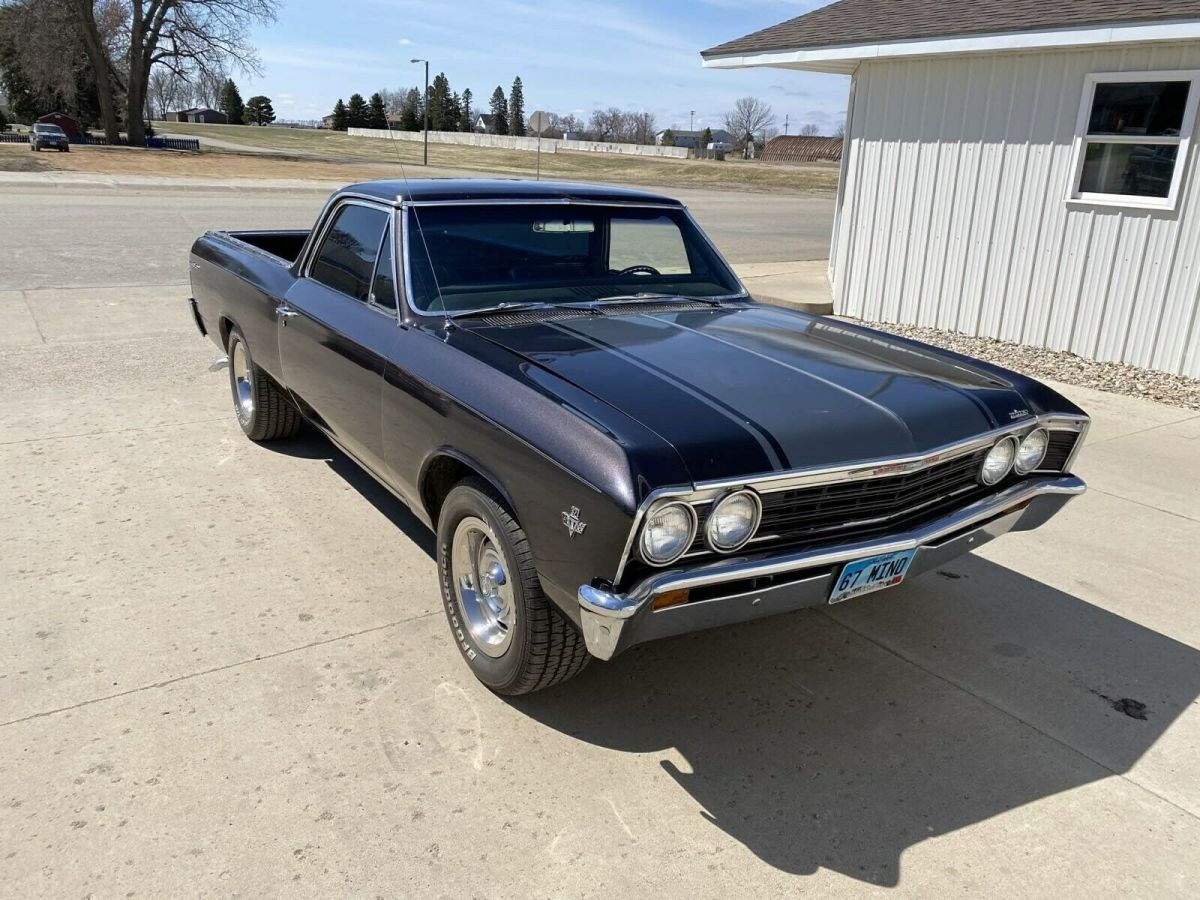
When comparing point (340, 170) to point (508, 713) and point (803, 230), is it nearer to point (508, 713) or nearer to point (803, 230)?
point (803, 230)

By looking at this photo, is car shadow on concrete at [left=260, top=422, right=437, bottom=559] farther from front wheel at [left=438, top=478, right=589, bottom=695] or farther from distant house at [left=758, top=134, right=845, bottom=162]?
distant house at [left=758, top=134, right=845, bottom=162]

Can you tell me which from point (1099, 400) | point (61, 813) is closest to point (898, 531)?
point (61, 813)

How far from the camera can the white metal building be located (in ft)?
26.1

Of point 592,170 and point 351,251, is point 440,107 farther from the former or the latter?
point 351,251

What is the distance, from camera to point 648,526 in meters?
2.54

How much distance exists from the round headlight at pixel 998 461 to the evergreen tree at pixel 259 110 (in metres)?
139

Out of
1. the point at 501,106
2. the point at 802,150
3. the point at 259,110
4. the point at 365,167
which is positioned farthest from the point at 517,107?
the point at 365,167

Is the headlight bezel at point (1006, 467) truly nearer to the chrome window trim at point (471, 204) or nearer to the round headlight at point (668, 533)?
the round headlight at point (668, 533)

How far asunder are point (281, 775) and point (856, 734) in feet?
6.18

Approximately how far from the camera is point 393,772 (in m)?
2.92

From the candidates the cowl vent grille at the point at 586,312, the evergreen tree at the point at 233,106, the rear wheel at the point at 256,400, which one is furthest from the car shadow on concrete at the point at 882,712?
the evergreen tree at the point at 233,106

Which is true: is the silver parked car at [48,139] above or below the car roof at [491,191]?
above

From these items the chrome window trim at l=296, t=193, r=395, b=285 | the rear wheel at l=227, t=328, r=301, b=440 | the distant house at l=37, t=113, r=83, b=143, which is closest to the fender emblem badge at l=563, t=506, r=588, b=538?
the chrome window trim at l=296, t=193, r=395, b=285

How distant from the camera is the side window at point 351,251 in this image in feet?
13.8
